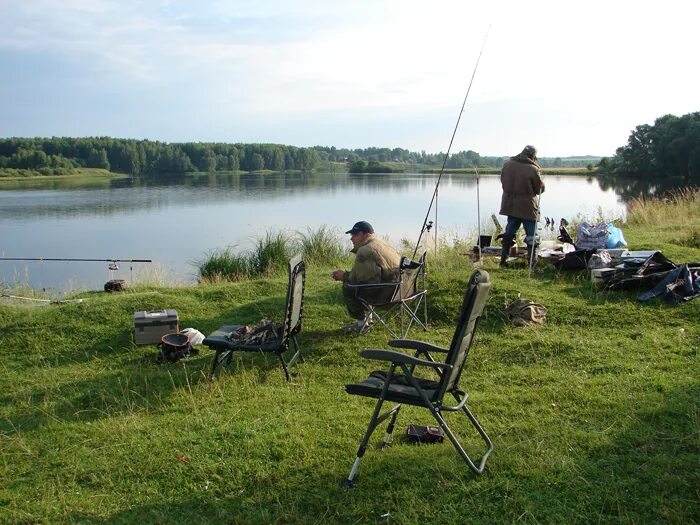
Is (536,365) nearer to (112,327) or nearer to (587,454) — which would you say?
(587,454)

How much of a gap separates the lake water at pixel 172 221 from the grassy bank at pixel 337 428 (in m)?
5.38

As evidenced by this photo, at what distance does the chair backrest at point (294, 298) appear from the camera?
4.50m

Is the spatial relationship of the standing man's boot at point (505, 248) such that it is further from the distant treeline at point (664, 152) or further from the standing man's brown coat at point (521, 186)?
the distant treeline at point (664, 152)

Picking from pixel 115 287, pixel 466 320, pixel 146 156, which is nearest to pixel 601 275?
pixel 466 320

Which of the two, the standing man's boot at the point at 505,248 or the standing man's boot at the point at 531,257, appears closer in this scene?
the standing man's boot at the point at 531,257

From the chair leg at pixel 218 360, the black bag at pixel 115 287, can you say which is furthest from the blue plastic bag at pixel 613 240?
the black bag at pixel 115 287

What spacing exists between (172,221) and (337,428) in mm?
19152

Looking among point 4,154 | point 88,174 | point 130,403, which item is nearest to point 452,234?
point 130,403

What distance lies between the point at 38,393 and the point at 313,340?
84.7 inches

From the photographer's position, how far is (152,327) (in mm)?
5551

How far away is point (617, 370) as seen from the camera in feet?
14.0

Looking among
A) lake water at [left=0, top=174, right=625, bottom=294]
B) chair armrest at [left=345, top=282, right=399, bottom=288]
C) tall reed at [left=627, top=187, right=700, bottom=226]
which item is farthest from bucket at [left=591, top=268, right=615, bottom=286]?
tall reed at [left=627, top=187, right=700, bottom=226]

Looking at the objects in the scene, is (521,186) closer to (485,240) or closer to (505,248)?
(505,248)

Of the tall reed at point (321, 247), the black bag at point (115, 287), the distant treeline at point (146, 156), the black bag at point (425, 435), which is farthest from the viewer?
the distant treeline at point (146, 156)
